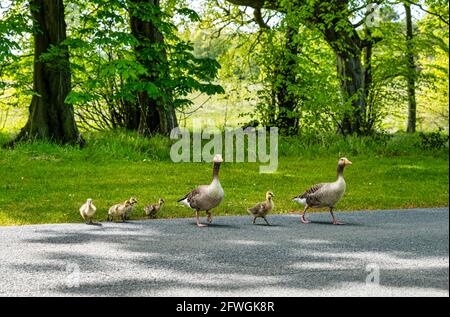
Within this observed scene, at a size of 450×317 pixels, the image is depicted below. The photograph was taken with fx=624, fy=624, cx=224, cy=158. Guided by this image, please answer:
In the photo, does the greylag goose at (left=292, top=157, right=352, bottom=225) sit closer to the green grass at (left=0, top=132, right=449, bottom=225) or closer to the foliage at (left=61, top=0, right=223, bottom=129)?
the green grass at (left=0, top=132, right=449, bottom=225)

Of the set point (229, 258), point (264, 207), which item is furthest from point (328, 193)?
point (229, 258)

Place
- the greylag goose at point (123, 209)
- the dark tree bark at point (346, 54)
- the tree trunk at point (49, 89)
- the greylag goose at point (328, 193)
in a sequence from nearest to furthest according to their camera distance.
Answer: the greylag goose at point (328, 193) → the greylag goose at point (123, 209) → the tree trunk at point (49, 89) → the dark tree bark at point (346, 54)

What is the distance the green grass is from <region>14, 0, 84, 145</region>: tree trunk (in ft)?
2.81

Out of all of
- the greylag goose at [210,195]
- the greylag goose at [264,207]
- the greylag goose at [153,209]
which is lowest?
the greylag goose at [153,209]

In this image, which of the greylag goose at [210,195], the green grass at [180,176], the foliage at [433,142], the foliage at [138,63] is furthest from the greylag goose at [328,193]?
the foliage at [433,142]

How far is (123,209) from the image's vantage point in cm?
1023

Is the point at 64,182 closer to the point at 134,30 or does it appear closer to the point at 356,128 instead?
the point at 134,30

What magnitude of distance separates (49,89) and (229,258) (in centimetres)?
1321

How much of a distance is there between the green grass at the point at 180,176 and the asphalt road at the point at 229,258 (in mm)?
1541

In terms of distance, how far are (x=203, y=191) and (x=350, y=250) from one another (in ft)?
7.69

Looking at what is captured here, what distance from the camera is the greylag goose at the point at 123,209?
401 inches

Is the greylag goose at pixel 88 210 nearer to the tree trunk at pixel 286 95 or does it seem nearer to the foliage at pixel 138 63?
the foliage at pixel 138 63
